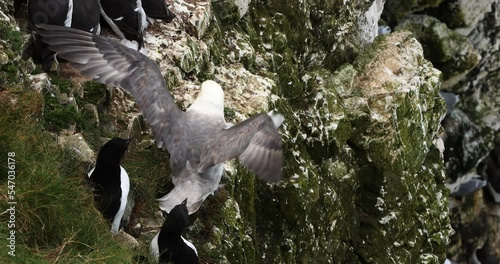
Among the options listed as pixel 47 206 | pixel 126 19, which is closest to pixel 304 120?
pixel 126 19

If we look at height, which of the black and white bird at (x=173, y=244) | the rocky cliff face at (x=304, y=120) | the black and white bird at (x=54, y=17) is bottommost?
the rocky cliff face at (x=304, y=120)

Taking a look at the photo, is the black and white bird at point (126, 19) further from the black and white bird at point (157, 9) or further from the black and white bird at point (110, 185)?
the black and white bird at point (110, 185)

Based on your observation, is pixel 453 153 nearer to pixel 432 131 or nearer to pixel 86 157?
pixel 432 131

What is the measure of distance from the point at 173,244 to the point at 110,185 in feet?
2.08

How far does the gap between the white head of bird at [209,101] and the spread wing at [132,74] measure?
28 cm

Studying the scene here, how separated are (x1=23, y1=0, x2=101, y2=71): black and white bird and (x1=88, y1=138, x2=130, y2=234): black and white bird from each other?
1.30 m

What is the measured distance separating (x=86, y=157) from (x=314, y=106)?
385 cm

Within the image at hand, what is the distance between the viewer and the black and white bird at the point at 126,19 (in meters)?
7.23

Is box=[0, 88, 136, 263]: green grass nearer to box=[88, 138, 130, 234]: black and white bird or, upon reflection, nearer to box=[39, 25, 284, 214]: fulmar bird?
box=[88, 138, 130, 234]: black and white bird

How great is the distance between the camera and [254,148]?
6.20 meters

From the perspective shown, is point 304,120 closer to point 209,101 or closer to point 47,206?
point 209,101

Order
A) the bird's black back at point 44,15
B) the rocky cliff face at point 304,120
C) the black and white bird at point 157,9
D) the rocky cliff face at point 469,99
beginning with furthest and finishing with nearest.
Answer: the rocky cliff face at point 469,99 < the black and white bird at point 157,9 < the rocky cliff face at point 304,120 < the bird's black back at point 44,15

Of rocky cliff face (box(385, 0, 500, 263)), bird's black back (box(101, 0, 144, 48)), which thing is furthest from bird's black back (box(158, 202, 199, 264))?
rocky cliff face (box(385, 0, 500, 263))

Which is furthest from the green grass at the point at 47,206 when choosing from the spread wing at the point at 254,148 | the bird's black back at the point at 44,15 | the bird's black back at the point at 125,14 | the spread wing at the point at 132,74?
the bird's black back at the point at 125,14
